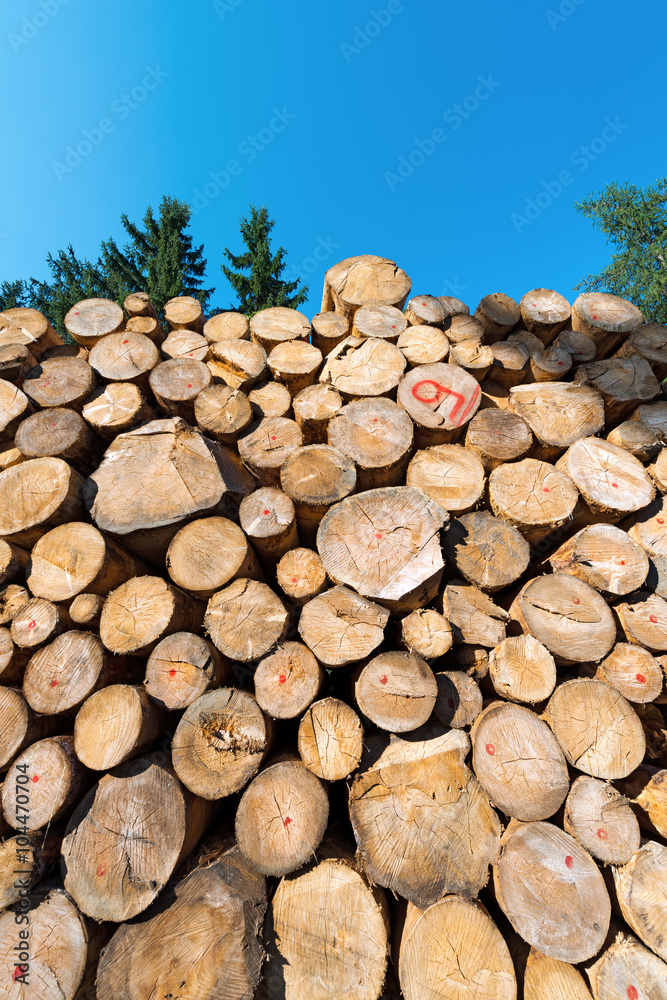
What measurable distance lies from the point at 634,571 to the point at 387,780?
1.68 m

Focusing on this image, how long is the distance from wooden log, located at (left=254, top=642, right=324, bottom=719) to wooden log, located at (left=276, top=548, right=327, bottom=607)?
0.79 feet

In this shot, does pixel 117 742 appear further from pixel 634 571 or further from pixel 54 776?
pixel 634 571

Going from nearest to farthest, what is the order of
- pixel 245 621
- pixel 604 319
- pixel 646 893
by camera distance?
pixel 646 893 < pixel 245 621 < pixel 604 319

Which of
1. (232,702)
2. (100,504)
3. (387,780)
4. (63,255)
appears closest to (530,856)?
(387,780)

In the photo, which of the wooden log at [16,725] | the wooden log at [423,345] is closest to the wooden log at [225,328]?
the wooden log at [423,345]

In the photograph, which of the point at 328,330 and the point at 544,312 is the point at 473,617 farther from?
the point at 544,312

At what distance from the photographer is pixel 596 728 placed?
1.99m

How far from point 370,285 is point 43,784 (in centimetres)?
369

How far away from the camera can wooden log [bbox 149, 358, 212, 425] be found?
277 cm

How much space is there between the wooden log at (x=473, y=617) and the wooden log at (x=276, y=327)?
2.22m

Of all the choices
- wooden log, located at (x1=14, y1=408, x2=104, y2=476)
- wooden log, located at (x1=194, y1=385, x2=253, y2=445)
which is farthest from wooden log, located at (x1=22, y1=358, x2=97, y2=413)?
wooden log, located at (x1=194, y1=385, x2=253, y2=445)

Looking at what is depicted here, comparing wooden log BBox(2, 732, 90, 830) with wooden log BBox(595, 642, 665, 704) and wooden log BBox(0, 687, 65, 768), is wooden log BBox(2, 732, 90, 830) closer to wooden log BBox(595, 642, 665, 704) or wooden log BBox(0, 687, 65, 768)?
wooden log BBox(0, 687, 65, 768)

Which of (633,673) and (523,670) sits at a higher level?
(523,670)

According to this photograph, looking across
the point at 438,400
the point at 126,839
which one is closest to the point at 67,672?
the point at 126,839
